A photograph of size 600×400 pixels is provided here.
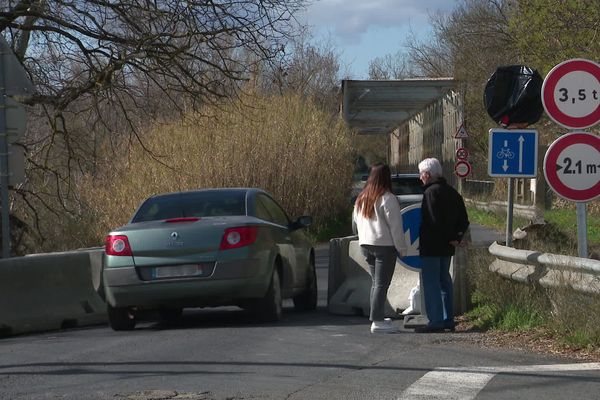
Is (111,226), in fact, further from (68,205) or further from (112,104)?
(112,104)

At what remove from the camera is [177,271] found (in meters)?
11.2

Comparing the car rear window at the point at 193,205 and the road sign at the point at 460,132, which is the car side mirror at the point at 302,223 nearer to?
the car rear window at the point at 193,205

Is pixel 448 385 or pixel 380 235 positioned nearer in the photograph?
pixel 448 385

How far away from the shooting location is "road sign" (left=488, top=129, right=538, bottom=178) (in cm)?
1132

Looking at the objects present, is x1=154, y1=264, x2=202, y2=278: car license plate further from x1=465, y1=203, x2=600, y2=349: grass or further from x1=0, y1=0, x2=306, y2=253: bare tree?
x1=0, y1=0, x2=306, y2=253: bare tree

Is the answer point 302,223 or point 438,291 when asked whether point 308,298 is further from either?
point 438,291

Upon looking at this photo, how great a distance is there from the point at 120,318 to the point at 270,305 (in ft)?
5.25

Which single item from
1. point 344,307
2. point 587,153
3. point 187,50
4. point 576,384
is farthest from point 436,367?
point 187,50

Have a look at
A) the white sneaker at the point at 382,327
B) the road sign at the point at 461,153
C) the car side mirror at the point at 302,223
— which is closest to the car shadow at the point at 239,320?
the white sneaker at the point at 382,327

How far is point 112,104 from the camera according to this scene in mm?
19453

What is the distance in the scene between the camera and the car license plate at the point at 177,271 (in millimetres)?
11180

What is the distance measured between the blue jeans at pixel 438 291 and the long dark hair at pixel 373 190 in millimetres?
710

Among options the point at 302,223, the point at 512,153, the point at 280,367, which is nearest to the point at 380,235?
the point at 512,153

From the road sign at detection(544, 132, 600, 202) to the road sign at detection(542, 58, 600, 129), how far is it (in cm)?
18
